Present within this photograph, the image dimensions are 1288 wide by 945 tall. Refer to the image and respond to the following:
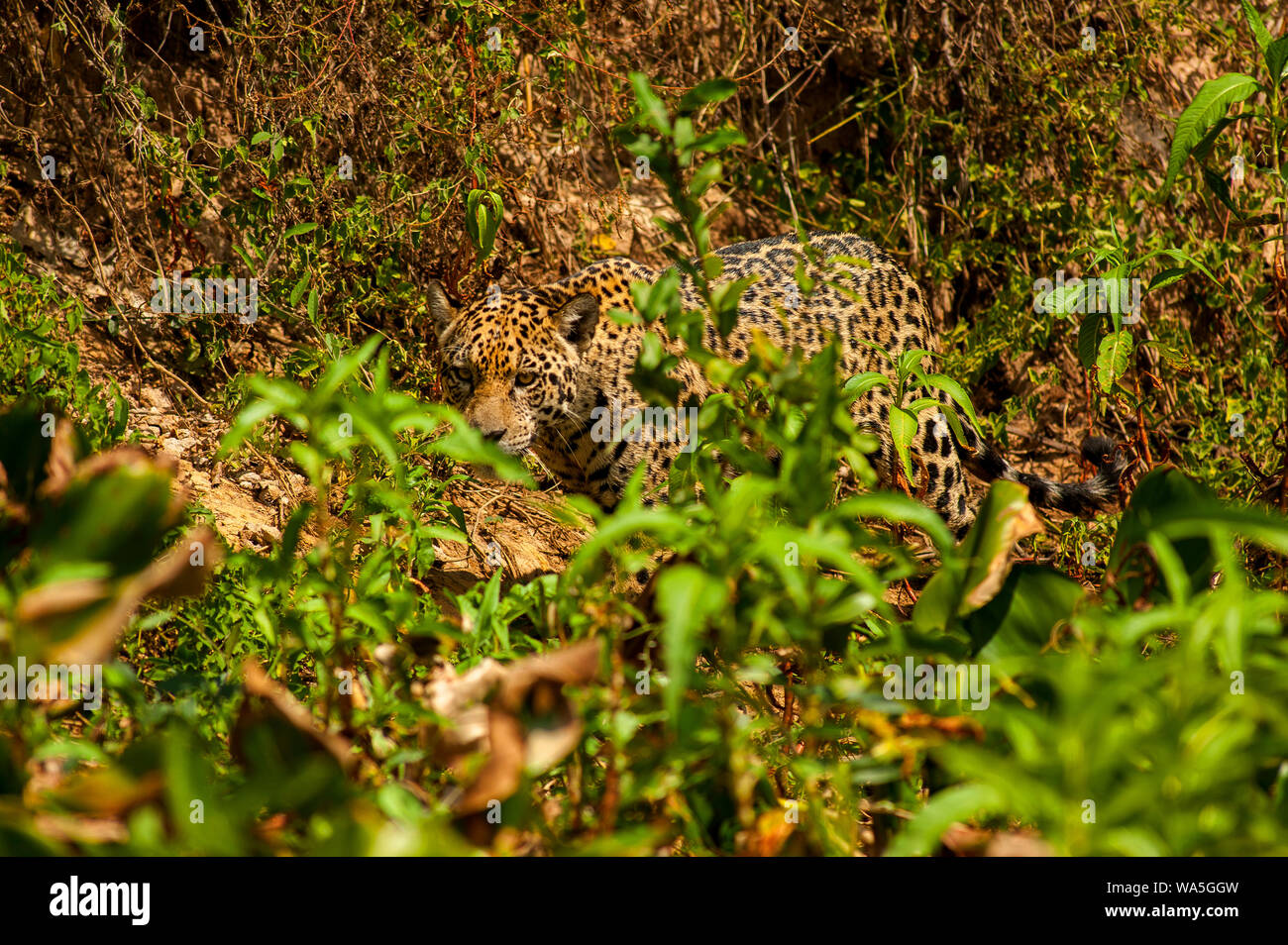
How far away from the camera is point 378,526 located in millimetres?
2754

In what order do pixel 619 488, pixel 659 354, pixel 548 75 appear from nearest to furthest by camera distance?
1. pixel 659 354
2. pixel 619 488
3. pixel 548 75

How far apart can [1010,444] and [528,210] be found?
3.07 meters

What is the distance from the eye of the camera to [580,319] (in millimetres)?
5043

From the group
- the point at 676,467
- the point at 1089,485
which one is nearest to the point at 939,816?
the point at 676,467

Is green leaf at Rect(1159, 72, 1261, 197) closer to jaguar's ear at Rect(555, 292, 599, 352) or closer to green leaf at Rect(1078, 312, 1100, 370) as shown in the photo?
green leaf at Rect(1078, 312, 1100, 370)

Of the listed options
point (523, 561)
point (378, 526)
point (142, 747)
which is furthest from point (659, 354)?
point (523, 561)

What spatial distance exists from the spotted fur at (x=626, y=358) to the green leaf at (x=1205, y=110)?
4.85 ft

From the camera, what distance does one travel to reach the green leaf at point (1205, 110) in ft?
11.1

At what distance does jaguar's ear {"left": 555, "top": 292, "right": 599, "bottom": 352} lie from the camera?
4992mm

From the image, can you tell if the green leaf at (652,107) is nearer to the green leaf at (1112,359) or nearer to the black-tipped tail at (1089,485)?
the green leaf at (1112,359)

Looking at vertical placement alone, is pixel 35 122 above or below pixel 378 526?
above

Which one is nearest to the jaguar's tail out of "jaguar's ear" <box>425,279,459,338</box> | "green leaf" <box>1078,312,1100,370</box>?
"green leaf" <box>1078,312,1100,370</box>

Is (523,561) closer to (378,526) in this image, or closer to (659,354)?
(378,526)

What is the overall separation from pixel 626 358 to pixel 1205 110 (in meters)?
2.50
